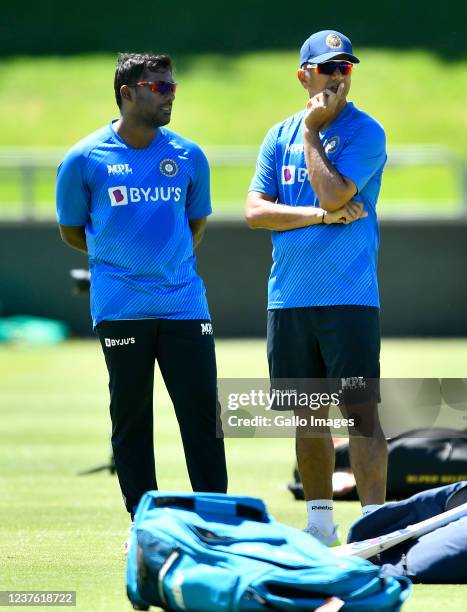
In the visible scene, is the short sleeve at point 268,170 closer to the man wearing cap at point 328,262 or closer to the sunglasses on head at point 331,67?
the man wearing cap at point 328,262

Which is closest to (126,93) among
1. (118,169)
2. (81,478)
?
(118,169)

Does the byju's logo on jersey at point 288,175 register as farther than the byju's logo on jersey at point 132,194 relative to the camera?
Yes

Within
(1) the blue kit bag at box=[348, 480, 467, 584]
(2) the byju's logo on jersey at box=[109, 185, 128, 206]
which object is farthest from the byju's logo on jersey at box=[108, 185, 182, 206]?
(1) the blue kit bag at box=[348, 480, 467, 584]

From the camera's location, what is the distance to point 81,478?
8484mm

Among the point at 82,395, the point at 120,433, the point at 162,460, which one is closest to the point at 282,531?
the point at 120,433

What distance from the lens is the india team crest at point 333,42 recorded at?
5.91 meters

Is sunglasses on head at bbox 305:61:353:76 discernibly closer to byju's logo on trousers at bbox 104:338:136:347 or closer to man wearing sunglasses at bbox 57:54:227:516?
man wearing sunglasses at bbox 57:54:227:516

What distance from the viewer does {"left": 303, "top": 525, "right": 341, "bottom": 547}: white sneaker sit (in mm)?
5934

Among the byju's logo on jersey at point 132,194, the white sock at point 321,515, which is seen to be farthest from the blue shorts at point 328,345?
the byju's logo on jersey at point 132,194

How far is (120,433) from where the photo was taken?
19.6 ft

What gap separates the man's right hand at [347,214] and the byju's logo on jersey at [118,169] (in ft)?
2.95

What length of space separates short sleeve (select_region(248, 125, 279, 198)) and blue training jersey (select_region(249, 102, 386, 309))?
51 millimetres

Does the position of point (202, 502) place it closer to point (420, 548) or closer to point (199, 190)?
point (420, 548)

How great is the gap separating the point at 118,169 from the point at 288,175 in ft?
2.57
